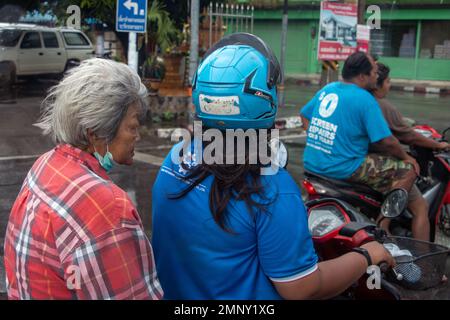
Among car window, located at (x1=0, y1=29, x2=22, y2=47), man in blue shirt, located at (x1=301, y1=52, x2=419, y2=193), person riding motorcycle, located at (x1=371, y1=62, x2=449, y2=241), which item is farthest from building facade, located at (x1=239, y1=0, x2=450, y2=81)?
man in blue shirt, located at (x1=301, y1=52, x2=419, y2=193)

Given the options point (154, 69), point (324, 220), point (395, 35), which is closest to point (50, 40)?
point (154, 69)

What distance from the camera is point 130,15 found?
27.5 ft

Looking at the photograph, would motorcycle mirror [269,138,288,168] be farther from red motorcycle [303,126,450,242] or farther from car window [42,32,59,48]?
car window [42,32,59,48]

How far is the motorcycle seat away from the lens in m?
3.83

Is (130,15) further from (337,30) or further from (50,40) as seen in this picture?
(50,40)

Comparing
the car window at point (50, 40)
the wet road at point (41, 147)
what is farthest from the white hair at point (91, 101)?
the car window at point (50, 40)

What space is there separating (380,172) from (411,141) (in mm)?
531

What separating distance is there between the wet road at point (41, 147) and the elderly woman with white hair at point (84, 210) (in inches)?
120

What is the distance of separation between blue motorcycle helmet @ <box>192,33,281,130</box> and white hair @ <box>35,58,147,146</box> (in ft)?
0.72

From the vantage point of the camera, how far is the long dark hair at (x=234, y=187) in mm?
1604

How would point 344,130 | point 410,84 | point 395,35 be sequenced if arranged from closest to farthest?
point 344,130, point 410,84, point 395,35

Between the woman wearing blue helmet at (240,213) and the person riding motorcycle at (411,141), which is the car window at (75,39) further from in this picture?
the woman wearing blue helmet at (240,213)

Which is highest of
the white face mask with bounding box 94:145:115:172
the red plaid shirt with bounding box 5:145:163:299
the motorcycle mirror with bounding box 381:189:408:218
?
the white face mask with bounding box 94:145:115:172
